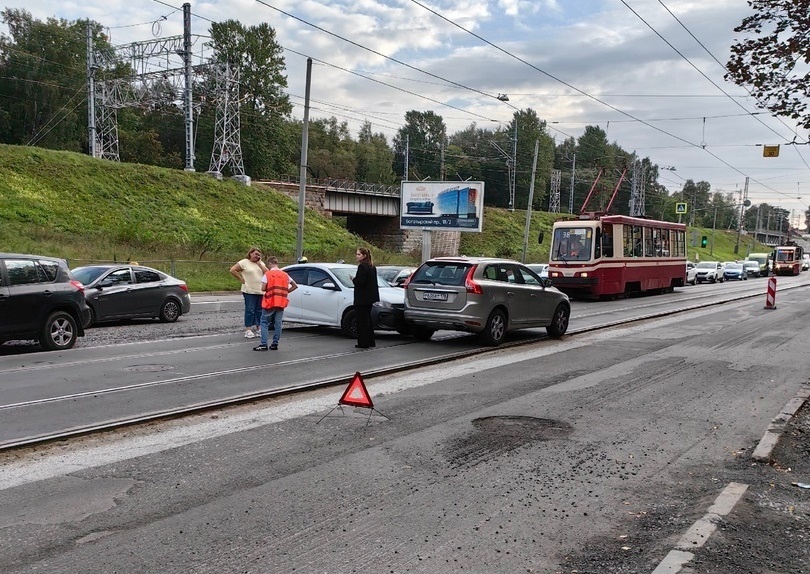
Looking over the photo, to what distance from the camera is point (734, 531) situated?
4.62m

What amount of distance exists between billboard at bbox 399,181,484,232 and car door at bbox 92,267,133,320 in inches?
1014

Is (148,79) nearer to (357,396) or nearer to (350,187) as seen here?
(350,187)

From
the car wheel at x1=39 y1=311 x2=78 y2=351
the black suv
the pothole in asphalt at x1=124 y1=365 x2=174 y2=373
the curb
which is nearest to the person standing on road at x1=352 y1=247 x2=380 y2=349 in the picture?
the pothole in asphalt at x1=124 y1=365 x2=174 y2=373

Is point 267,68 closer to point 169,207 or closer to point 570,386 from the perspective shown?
point 169,207

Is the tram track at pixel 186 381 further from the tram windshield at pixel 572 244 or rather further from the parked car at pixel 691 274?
the parked car at pixel 691 274

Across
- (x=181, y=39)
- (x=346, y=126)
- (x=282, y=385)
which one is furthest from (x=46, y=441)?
(x=346, y=126)

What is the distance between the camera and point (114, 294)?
51.6 feet

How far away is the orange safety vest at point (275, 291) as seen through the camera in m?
12.0

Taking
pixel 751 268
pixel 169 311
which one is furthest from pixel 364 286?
pixel 751 268

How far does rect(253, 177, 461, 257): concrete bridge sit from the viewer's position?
55.8m

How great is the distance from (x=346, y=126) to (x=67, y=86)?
68.6 meters

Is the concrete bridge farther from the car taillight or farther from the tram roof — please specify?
the car taillight

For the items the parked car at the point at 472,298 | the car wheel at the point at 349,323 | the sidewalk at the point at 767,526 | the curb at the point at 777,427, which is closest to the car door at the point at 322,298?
the car wheel at the point at 349,323

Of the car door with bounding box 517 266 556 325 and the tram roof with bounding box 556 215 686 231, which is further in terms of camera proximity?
the tram roof with bounding box 556 215 686 231
